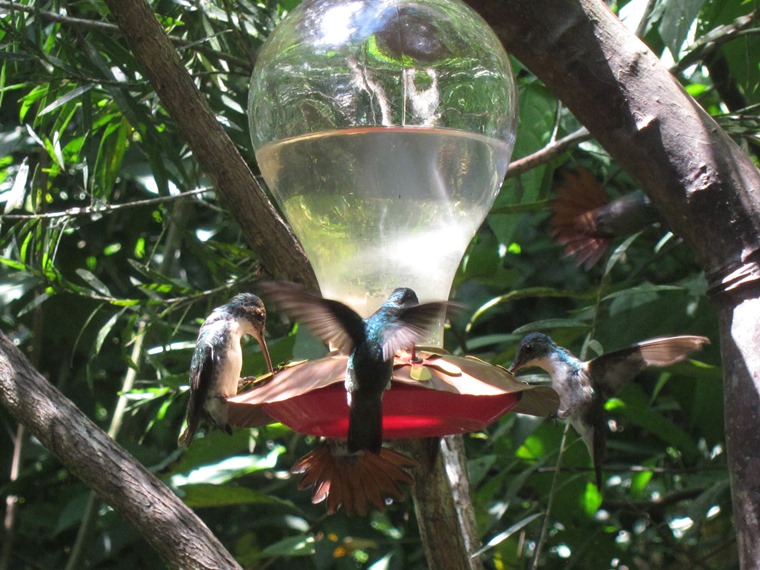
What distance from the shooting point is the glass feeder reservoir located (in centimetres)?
192

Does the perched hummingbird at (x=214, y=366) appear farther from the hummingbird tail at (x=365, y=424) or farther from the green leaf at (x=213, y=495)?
the green leaf at (x=213, y=495)

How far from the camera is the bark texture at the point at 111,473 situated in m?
1.74

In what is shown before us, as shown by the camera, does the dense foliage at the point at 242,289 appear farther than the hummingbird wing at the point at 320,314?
Yes

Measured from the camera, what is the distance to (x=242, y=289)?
2.66 m

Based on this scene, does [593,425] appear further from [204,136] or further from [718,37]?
[204,136]

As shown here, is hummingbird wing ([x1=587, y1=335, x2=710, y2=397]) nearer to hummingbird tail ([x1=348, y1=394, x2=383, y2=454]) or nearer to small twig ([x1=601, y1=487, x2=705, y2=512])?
hummingbird tail ([x1=348, y1=394, x2=383, y2=454])

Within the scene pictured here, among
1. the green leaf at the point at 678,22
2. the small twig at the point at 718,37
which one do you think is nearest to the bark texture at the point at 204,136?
the green leaf at the point at 678,22

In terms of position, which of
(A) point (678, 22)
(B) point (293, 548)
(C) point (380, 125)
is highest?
(A) point (678, 22)

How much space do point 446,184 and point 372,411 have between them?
25.3 inches

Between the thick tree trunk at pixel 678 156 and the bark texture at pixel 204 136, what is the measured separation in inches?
21.6

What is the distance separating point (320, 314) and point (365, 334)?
0.08 metres

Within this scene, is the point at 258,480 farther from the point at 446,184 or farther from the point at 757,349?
the point at 757,349

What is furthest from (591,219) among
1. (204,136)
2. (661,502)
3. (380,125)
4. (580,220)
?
(204,136)

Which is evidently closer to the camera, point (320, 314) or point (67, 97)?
point (320, 314)
